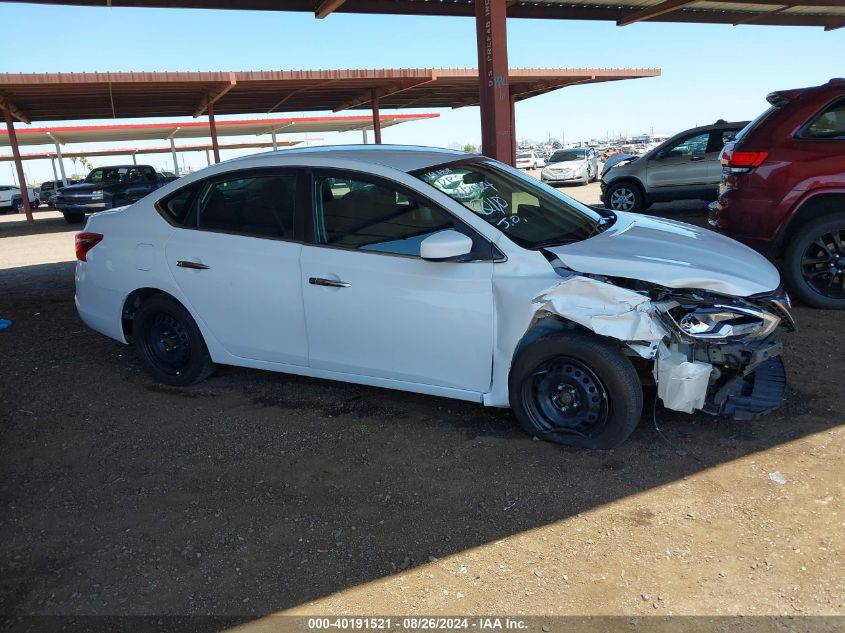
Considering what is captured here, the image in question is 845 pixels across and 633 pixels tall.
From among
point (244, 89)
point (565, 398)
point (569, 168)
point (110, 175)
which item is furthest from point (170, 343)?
point (569, 168)

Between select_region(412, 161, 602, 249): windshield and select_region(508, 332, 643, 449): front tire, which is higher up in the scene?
select_region(412, 161, 602, 249): windshield

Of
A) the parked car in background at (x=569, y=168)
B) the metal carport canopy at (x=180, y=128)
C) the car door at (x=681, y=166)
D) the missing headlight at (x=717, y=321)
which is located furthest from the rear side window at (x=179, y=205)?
the metal carport canopy at (x=180, y=128)

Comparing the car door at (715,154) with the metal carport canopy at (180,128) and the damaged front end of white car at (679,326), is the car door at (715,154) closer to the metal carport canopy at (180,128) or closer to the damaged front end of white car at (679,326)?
the damaged front end of white car at (679,326)

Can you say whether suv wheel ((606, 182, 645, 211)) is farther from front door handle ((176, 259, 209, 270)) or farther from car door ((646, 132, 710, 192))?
front door handle ((176, 259, 209, 270))

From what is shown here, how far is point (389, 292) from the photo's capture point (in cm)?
383

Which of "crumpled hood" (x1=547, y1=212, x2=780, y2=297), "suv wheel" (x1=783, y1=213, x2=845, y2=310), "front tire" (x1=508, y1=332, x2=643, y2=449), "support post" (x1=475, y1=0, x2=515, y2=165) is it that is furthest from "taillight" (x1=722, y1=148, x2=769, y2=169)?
"support post" (x1=475, y1=0, x2=515, y2=165)

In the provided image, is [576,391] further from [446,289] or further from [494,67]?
[494,67]

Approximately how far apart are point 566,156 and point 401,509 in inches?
932

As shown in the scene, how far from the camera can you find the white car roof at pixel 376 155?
4137mm

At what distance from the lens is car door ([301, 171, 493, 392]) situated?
3680 millimetres

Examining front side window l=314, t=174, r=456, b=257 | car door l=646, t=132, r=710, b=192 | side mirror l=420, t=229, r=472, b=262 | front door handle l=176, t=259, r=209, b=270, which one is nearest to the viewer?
side mirror l=420, t=229, r=472, b=262

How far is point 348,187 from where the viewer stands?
4.11m

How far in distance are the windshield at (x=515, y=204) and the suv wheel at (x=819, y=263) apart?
2.40 metres

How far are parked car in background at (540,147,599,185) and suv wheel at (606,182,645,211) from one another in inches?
445
